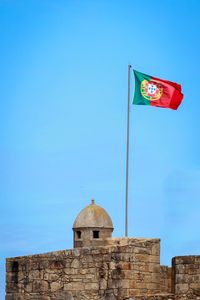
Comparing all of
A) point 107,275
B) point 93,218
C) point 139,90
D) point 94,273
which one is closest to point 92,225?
point 93,218

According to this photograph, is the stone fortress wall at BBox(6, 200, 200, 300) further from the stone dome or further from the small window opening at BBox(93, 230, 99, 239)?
the small window opening at BBox(93, 230, 99, 239)

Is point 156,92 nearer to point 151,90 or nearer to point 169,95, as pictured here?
point 151,90

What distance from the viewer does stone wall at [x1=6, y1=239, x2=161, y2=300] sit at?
24.4 meters

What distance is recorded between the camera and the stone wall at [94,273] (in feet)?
79.9

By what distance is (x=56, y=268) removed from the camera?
25.7 meters

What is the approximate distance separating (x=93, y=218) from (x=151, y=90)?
1161cm

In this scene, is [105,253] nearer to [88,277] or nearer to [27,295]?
[88,277]

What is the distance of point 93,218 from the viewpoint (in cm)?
4094

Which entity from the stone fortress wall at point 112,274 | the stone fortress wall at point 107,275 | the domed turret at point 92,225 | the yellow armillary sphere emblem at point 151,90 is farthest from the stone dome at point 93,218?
the stone fortress wall at point 112,274

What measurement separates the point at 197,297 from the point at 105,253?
110 inches

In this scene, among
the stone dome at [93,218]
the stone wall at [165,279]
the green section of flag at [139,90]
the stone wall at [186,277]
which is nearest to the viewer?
the stone wall at [186,277]

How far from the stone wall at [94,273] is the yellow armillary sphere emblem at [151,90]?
225 inches

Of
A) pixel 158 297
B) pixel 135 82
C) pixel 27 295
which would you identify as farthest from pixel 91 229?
pixel 158 297

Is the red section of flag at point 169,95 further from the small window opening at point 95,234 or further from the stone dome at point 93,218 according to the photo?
the small window opening at point 95,234
